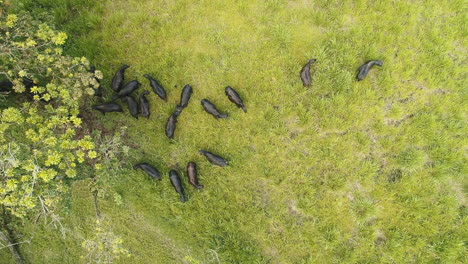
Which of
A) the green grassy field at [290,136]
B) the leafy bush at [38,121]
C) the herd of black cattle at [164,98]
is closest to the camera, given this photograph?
the leafy bush at [38,121]

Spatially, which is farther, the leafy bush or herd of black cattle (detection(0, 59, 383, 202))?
herd of black cattle (detection(0, 59, 383, 202))

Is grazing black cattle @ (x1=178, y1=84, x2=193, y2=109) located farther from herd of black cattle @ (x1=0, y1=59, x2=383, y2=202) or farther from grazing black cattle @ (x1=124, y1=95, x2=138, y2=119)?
grazing black cattle @ (x1=124, y1=95, x2=138, y2=119)

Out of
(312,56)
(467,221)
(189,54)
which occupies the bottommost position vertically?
(189,54)

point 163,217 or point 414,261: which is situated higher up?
point 414,261

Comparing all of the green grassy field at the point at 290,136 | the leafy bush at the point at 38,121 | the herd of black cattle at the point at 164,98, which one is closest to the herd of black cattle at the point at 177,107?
the herd of black cattle at the point at 164,98

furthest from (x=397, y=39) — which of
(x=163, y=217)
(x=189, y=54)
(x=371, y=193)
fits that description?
(x=163, y=217)

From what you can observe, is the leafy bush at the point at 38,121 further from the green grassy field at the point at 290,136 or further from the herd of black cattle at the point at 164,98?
the green grassy field at the point at 290,136

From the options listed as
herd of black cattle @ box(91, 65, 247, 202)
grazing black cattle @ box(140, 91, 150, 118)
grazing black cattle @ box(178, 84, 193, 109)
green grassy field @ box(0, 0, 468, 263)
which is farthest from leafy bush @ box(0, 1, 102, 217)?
grazing black cattle @ box(178, 84, 193, 109)

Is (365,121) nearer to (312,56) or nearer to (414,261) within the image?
(312,56)
